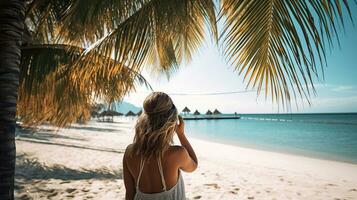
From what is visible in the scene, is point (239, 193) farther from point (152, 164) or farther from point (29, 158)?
point (29, 158)

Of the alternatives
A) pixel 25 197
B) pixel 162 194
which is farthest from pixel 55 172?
pixel 162 194

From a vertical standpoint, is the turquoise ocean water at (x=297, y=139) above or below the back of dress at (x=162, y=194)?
below

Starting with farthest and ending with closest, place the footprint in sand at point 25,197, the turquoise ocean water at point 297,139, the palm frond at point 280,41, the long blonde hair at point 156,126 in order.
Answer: the turquoise ocean water at point 297,139, the footprint in sand at point 25,197, the palm frond at point 280,41, the long blonde hair at point 156,126

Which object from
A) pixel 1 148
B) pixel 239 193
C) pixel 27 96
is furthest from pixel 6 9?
pixel 239 193

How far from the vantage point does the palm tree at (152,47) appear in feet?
5.07

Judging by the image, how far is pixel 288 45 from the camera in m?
1.61

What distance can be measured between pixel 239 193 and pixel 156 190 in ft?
13.1

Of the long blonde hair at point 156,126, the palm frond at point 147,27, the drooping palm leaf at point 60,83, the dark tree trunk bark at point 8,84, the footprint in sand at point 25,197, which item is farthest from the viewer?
the footprint in sand at point 25,197

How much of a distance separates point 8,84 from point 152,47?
138 cm

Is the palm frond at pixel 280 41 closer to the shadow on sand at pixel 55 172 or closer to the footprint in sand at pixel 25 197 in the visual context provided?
the footprint in sand at pixel 25 197

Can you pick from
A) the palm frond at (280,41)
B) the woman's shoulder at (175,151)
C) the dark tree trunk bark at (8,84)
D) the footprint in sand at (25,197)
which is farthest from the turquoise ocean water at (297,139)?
the footprint in sand at (25,197)

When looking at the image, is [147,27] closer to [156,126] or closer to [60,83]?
[156,126]

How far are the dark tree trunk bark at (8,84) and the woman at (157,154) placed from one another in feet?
4.64

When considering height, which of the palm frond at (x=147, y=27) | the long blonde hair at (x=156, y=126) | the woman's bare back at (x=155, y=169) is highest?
the palm frond at (x=147, y=27)
